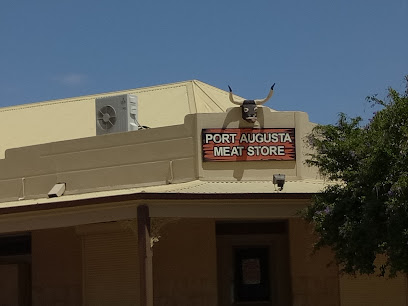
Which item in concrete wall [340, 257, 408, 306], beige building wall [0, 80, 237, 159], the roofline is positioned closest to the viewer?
the roofline

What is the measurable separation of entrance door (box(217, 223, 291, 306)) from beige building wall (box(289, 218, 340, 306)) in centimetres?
36

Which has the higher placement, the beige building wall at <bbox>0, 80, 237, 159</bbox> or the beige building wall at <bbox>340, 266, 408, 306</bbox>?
the beige building wall at <bbox>0, 80, 237, 159</bbox>

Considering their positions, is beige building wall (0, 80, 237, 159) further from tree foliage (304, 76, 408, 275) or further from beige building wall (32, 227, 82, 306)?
tree foliage (304, 76, 408, 275)

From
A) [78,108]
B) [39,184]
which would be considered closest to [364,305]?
[39,184]

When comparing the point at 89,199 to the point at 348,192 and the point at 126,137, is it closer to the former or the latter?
the point at 126,137

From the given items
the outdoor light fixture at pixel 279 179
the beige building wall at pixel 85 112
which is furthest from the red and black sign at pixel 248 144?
the beige building wall at pixel 85 112

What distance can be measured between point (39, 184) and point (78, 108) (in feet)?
17.2

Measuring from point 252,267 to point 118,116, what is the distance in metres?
5.45

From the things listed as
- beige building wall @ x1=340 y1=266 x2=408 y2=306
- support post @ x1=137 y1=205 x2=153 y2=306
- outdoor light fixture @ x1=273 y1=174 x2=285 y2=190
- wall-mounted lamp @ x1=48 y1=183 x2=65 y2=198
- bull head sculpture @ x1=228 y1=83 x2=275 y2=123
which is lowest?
beige building wall @ x1=340 y1=266 x2=408 y2=306

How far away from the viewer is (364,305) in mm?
23328

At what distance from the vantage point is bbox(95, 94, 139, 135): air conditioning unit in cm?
2516

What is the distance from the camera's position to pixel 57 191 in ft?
79.7

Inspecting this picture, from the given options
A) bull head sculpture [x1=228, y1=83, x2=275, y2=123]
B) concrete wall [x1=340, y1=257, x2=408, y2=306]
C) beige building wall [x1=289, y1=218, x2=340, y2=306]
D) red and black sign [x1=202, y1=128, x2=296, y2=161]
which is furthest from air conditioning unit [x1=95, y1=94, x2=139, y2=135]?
concrete wall [x1=340, y1=257, x2=408, y2=306]

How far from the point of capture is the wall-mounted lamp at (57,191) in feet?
79.4
